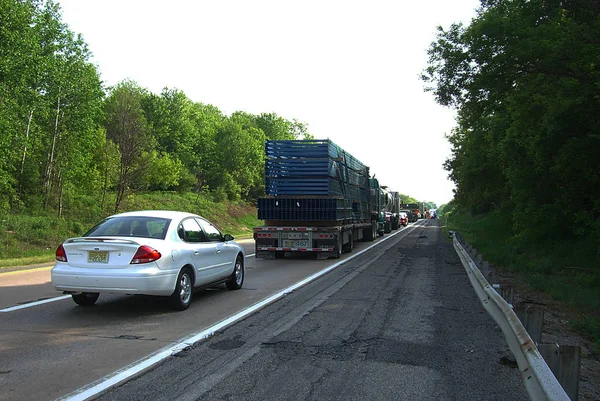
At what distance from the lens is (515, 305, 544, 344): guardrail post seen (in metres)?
5.11

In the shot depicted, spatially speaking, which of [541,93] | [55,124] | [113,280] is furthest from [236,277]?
[55,124]

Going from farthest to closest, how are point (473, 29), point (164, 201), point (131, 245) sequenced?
point (164, 201), point (473, 29), point (131, 245)

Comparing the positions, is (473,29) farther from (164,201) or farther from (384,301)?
(164,201)

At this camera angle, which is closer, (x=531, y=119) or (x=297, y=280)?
(x=297, y=280)

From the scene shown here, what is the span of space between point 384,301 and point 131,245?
441 cm

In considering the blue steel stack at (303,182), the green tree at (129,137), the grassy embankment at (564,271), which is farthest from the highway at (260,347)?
the green tree at (129,137)

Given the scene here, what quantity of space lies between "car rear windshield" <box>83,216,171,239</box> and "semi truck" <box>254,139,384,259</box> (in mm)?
8626

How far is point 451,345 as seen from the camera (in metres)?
5.79

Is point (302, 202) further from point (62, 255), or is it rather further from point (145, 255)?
point (62, 255)

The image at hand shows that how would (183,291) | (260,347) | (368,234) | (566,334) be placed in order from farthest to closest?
1. (368,234)
2. (183,291)
3. (566,334)
4. (260,347)

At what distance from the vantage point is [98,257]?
277 inches

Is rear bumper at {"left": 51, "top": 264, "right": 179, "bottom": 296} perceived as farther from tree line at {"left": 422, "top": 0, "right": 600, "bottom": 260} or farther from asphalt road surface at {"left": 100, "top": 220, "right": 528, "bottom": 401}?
tree line at {"left": 422, "top": 0, "right": 600, "bottom": 260}

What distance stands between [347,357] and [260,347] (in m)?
1.02

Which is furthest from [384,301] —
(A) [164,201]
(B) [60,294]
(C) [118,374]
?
(A) [164,201]
